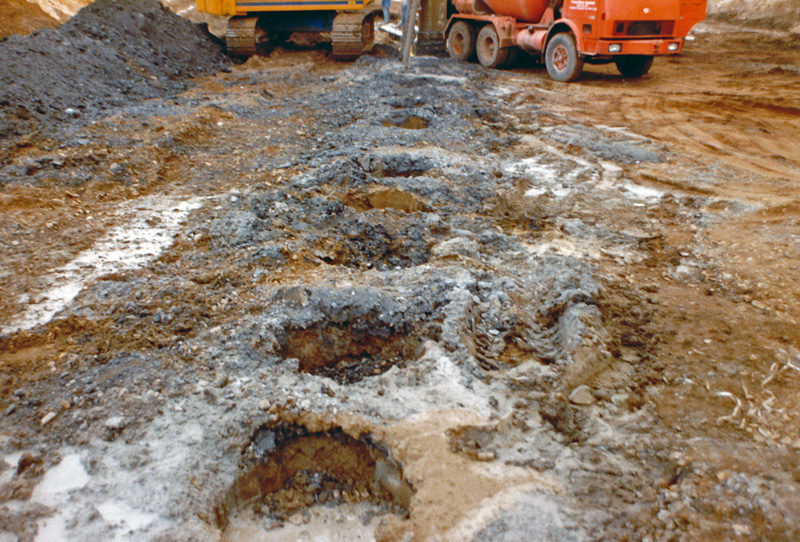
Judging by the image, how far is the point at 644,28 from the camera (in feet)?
30.0

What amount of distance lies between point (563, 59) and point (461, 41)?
11.5ft

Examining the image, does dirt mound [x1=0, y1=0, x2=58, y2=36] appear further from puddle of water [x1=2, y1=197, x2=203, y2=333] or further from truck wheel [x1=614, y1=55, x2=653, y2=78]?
truck wheel [x1=614, y1=55, x2=653, y2=78]

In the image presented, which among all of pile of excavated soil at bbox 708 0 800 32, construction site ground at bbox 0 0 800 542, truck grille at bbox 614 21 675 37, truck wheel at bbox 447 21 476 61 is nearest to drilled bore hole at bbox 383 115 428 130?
construction site ground at bbox 0 0 800 542

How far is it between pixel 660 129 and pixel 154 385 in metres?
6.74

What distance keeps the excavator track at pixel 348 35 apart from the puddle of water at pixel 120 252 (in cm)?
769

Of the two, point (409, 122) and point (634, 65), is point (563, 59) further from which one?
point (409, 122)

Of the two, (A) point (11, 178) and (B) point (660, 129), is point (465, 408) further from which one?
(B) point (660, 129)

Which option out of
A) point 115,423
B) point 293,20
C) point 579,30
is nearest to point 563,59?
point 579,30

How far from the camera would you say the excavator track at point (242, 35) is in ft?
36.0

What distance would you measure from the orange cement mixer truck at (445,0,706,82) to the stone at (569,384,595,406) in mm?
8264

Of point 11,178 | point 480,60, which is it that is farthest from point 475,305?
point 480,60

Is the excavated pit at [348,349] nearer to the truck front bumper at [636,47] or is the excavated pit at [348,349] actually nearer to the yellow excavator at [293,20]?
the truck front bumper at [636,47]

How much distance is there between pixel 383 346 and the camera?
2.94 metres

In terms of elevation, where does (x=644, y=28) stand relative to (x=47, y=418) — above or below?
above
